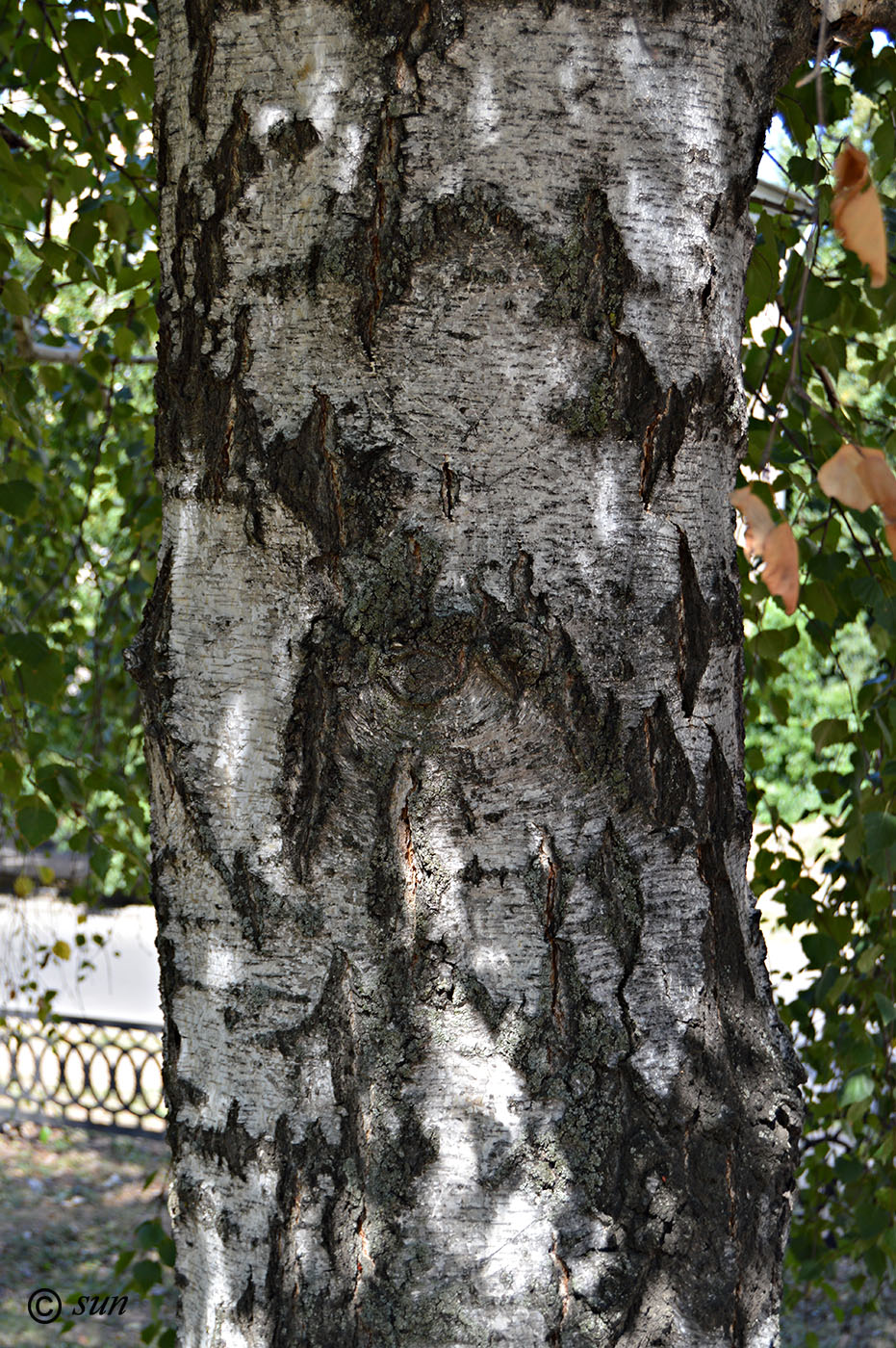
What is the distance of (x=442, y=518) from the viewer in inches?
29.0

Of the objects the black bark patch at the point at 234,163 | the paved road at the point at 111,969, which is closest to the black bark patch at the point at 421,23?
the black bark patch at the point at 234,163

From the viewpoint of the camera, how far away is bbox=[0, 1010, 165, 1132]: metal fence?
5.43 metres

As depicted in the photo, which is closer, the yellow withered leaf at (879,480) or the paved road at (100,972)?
the yellow withered leaf at (879,480)

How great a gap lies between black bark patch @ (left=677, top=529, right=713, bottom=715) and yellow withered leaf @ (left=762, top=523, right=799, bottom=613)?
0.63ft

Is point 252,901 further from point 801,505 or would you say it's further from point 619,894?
point 801,505

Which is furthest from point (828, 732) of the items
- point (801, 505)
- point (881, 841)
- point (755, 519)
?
point (755, 519)

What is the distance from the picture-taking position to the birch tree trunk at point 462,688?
74 cm

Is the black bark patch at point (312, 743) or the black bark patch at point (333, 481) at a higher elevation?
the black bark patch at point (333, 481)

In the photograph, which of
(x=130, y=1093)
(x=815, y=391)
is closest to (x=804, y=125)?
(x=815, y=391)

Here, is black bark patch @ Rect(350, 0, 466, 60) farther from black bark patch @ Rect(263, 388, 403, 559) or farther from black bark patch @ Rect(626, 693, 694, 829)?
black bark patch @ Rect(626, 693, 694, 829)

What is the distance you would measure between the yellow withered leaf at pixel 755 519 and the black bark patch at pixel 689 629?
183 millimetres

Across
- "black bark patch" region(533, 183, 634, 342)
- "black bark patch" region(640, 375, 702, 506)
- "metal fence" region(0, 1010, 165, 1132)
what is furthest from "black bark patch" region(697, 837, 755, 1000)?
"metal fence" region(0, 1010, 165, 1132)

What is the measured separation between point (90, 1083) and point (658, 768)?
18.3ft

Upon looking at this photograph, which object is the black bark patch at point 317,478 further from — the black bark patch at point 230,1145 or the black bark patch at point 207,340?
the black bark patch at point 230,1145
